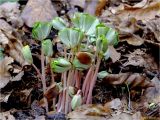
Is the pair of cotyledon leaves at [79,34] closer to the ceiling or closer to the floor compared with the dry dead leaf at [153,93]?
closer to the ceiling

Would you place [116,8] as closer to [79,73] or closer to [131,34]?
[131,34]

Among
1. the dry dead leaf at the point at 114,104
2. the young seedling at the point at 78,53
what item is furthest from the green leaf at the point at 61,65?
the dry dead leaf at the point at 114,104

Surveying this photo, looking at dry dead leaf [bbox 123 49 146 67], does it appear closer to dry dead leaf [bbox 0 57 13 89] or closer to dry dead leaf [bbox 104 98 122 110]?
dry dead leaf [bbox 104 98 122 110]

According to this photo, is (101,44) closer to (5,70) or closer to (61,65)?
(61,65)

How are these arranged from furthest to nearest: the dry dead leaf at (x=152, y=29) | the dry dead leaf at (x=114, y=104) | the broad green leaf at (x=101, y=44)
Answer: the dry dead leaf at (x=152, y=29) < the dry dead leaf at (x=114, y=104) < the broad green leaf at (x=101, y=44)

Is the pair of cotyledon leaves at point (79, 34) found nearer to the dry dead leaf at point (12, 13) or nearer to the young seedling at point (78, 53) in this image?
the young seedling at point (78, 53)

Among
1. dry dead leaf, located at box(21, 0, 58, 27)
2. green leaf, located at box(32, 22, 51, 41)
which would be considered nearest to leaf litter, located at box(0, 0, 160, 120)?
dry dead leaf, located at box(21, 0, 58, 27)
